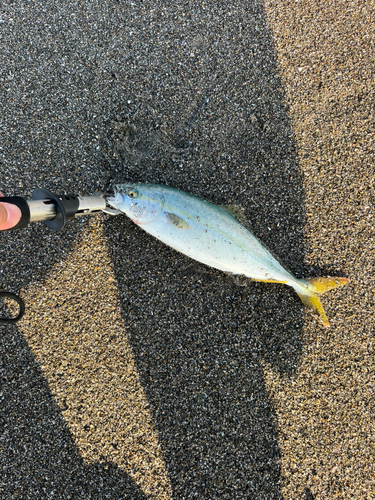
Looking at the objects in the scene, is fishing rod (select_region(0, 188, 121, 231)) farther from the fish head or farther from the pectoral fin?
the pectoral fin

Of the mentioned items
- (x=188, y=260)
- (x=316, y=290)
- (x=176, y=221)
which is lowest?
(x=316, y=290)

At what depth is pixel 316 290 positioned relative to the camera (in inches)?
95.1

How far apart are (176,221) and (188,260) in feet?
1.30

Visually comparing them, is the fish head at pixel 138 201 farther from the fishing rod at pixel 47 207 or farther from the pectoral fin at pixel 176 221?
the fishing rod at pixel 47 207

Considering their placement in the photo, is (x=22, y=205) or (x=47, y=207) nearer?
(x=22, y=205)

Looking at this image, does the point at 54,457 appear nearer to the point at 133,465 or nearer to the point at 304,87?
the point at 133,465

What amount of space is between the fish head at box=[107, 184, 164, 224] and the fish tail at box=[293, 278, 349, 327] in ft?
4.17

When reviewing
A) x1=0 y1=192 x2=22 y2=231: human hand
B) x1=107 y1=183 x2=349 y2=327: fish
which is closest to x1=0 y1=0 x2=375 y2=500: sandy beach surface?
x1=107 y1=183 x2=349 y2=327: fish

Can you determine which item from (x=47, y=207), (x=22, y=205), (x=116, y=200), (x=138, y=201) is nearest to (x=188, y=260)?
(x=138, y=201)

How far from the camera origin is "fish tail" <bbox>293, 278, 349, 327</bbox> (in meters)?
2.40

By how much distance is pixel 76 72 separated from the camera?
2.54 metres

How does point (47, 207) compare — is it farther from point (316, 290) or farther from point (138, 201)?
point (316, 290)

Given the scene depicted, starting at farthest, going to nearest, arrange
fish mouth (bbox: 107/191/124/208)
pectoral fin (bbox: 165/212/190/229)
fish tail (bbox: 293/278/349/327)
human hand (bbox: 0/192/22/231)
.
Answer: fish tail (bbox: 293/278/349/327) → pectoral fin (bbox: 165/212/190/229) → fish mouth (bbox: 107/191/124/208) → human hand (bbox: 0/192/22/231)

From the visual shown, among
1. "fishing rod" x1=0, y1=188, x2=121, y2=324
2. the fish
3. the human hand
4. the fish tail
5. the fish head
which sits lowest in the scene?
the fish tail
